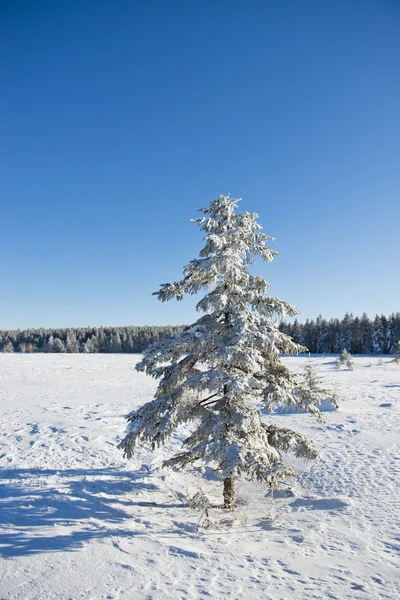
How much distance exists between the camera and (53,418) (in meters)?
16.0

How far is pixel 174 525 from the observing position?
314 inches

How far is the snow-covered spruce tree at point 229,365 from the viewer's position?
7070 mm

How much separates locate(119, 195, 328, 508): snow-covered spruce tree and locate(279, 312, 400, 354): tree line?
77.8 metres

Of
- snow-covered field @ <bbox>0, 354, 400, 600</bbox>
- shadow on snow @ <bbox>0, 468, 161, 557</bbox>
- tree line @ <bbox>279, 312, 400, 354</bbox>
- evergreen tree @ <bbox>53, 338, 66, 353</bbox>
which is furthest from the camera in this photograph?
evergreen tree @ <bbox>53, 338, 66, 353</bbox>

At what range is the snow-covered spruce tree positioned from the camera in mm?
7070

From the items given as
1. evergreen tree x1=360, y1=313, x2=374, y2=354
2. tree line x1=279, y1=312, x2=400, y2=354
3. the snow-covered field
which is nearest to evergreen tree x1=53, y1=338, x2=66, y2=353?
tree line x1=279, y1=312, x2=400, y2=354

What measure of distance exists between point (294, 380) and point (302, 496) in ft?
15.0

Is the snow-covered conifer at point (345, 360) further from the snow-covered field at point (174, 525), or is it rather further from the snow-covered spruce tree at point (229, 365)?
the snow-covered spruce tree at point (229, 365)

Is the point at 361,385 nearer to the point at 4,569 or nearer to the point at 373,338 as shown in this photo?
the point at 4,569

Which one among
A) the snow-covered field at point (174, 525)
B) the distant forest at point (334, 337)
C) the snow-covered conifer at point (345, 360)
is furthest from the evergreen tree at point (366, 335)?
the snow-covered field at point (174, 525)

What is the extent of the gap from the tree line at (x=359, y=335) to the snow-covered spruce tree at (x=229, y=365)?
77.8 m

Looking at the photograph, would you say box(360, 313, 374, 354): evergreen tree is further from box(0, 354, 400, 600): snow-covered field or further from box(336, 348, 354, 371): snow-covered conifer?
box(0, 354, 400, 600): snow-covered field

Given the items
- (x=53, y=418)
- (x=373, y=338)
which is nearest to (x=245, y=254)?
(x=53, y=418)

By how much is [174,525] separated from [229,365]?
4.09 m
